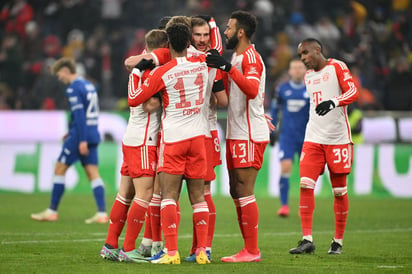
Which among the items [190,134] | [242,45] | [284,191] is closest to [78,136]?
[284,191]

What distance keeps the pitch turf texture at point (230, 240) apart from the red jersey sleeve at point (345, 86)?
163cm

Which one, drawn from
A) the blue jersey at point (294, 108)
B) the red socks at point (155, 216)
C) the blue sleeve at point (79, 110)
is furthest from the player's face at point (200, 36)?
the blue jersey at point (294, 108)

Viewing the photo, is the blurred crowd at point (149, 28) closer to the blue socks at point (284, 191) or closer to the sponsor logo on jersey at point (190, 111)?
the blue socks at point (284, 191)

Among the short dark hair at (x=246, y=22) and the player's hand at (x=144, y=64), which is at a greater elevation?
the short dark hair at (x=246, y=22)

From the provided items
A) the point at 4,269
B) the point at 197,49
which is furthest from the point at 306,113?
the point at 4,269

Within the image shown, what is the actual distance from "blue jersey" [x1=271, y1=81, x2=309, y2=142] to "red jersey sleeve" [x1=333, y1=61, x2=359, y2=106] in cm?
420

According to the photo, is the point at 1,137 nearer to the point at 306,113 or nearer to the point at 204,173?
the point at 306,113

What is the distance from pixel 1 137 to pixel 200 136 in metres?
9.66

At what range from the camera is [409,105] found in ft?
66.4

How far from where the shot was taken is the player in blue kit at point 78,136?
12.5 meters

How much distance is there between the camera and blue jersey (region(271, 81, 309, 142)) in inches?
535

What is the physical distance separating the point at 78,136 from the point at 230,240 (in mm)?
3316

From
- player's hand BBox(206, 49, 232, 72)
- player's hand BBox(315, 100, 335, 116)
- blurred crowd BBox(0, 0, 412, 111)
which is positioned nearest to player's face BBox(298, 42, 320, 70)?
player's hand BBox(315, 100, 335, 116)

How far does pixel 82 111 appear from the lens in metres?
12.5
